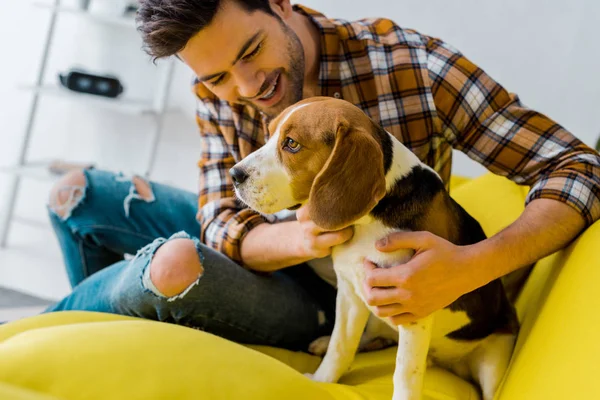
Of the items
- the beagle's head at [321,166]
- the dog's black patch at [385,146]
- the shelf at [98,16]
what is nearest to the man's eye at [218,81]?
the beagle's head at [321,166]

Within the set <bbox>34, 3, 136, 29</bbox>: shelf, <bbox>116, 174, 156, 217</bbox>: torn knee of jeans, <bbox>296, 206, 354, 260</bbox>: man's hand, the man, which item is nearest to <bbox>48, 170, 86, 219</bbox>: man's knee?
<bbox>116, 174, 156, 217</bbox>: torn knee of jeans

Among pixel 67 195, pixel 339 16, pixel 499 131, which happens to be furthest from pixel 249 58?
pixel 339 16

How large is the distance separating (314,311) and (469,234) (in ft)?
1.71

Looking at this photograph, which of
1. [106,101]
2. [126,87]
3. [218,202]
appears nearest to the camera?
[218,202]

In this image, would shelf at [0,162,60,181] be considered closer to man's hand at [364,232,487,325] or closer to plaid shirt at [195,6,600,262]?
plaid shirt at [195,6,600,262]

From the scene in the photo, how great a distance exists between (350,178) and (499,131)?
59 centimetres

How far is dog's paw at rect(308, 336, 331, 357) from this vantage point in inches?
64.0

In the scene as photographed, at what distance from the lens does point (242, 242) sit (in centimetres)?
165

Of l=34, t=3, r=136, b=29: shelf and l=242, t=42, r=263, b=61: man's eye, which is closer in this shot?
l=242, t=42, r=263, b=61: man's eye

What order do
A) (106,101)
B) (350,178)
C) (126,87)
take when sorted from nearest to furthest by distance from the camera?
(350,178)
(106,101)
(126,87)

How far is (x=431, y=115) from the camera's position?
158cm

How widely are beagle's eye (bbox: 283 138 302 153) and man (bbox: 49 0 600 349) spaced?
191 millimetres

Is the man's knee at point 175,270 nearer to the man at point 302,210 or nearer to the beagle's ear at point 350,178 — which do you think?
the man at point 302,210

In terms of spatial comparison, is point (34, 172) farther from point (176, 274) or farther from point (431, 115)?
point (431, 115)
